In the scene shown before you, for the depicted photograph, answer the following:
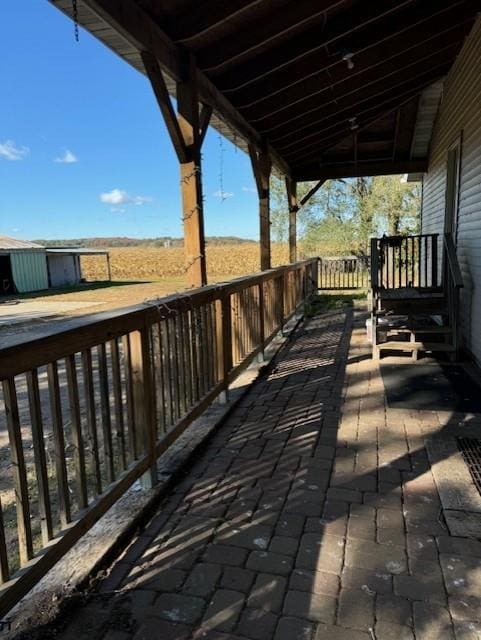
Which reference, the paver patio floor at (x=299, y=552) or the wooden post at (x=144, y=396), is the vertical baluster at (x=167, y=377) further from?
the paver patio floor at (x=299, y=552)

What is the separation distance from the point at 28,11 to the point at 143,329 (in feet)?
7.67

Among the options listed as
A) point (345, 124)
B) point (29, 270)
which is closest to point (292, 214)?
point (345, 124)

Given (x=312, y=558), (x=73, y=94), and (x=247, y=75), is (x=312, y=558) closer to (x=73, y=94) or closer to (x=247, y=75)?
(x=247, y=75)

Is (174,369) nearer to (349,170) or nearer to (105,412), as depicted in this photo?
(105,412)

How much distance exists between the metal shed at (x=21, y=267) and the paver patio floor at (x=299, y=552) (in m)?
22.8

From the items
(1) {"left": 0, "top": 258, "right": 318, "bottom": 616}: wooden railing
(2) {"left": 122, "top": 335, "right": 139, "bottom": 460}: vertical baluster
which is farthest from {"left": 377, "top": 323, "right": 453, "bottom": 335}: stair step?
(2) {"left": 122, "top": 335, "right": 139, "bottom": 460}: vertical baluster

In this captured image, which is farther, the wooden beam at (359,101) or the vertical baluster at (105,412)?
the wooden beam at (359,101)

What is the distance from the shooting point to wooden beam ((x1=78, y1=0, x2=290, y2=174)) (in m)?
2.57

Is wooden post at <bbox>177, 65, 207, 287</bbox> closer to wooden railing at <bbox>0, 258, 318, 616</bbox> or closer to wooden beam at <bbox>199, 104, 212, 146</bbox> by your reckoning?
wooden beam at <bbox>199, 104, 212, 146</bbox>

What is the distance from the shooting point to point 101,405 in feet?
6.72

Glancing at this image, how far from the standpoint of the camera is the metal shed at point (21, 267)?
74.7 ft

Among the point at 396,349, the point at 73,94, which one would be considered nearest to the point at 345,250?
the point at 73,94

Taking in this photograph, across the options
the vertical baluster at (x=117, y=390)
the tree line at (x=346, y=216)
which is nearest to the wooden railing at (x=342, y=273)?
the tree line at (x=346, y=216)

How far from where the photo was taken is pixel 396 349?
5328mm
